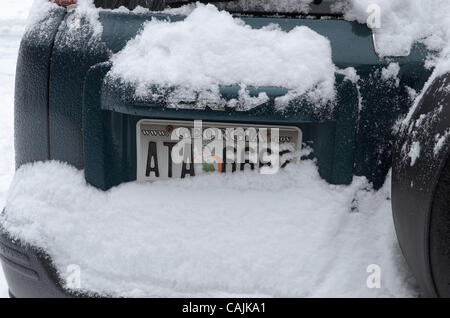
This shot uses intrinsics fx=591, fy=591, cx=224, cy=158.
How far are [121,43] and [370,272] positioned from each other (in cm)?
121

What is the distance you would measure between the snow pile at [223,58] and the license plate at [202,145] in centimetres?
15

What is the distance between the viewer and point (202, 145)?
2080 mm

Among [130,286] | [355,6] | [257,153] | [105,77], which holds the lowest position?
[130,286]

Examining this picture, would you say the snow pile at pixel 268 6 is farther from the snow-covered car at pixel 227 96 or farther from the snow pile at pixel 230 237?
the snow pile at pixel 230 237

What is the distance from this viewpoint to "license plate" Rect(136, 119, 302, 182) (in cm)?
205

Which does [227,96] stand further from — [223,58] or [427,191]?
[427,191]

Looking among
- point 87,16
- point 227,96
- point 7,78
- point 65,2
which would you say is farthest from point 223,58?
point 7,78

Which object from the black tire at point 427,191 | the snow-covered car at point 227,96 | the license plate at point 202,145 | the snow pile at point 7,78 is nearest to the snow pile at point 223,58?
the snow-covered car at point 227,96

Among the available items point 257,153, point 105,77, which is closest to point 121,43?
point 105,77

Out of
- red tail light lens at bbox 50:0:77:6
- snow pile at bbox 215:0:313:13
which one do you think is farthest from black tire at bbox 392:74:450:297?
red tail light lens at bbox 50:0:77:6

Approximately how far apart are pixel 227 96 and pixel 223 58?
151 millimetres

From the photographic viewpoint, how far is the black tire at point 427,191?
178 centimetres

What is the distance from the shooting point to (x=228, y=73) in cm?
201
